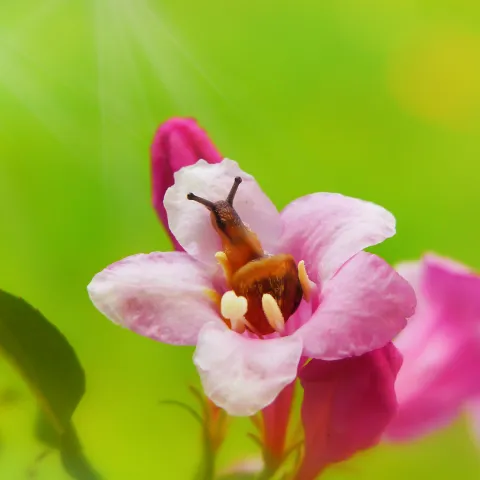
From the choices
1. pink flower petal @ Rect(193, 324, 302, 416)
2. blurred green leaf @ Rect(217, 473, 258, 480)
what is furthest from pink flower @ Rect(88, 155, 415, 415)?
blurred green leaf @ Rect(217, 473, 258, 480)

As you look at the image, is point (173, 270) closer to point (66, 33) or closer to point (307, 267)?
point (307, 267)

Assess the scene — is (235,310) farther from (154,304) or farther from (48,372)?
(48,372)

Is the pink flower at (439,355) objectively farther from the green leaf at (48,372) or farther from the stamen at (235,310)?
the green leaf at (48,372)

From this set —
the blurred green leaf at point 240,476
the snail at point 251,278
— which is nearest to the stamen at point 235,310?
the snail at point 251,278

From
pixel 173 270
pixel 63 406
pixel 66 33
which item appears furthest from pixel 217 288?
pixel 66 33

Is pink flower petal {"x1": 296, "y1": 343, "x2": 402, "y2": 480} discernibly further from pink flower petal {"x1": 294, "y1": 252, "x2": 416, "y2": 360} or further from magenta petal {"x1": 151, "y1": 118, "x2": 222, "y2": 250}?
magenta petal {"x1": 151, "y1": 118, "x2": 222, "y2": 250}
